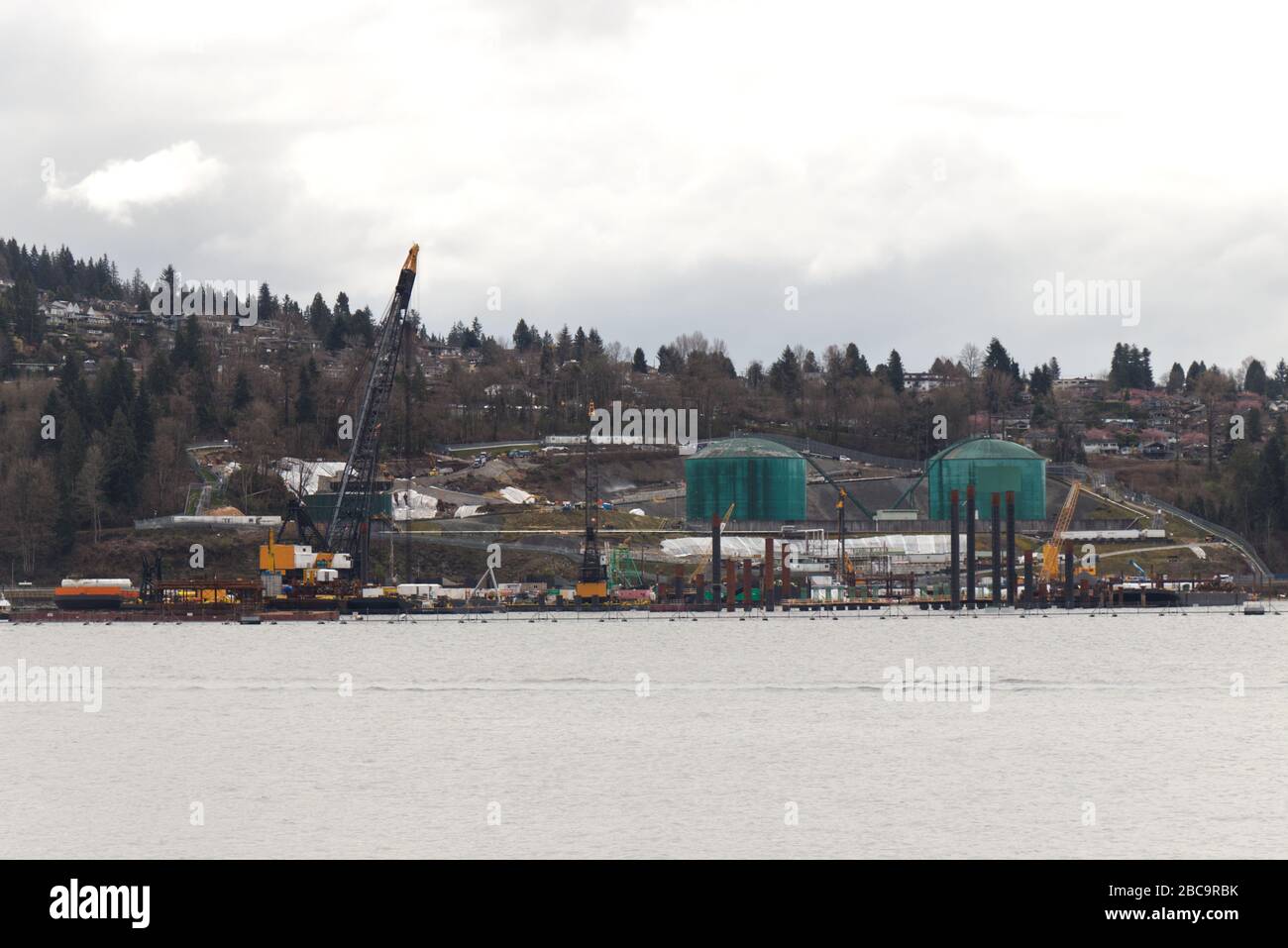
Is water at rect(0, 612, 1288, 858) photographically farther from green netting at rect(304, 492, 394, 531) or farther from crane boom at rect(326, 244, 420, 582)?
green netting at rect(304, 492, 394, 531)

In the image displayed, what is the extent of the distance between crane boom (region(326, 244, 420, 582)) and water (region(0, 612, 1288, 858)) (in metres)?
62.0

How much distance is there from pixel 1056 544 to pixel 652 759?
13370 cm

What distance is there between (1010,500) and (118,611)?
76.4 metres

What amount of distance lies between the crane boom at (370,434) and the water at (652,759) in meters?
62.0

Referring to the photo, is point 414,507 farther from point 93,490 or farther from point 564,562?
point 93,490

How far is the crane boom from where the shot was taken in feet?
533

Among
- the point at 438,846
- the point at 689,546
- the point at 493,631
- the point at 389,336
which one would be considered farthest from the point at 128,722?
the point at 689,546

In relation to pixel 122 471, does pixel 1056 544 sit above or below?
below

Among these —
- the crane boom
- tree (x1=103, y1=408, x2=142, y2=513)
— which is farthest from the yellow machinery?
tree (x1=103, y1=408, x2=142, y2=513)

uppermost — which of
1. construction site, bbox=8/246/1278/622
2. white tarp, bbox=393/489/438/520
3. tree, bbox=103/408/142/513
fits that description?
tree, bbox=103/408/142/513

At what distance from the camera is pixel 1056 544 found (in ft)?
601

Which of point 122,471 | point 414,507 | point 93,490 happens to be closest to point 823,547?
point 414,507

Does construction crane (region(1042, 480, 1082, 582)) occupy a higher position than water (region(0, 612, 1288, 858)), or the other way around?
construction crane (region(1042, 480, 1082, 582))

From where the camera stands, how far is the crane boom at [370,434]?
533ft
